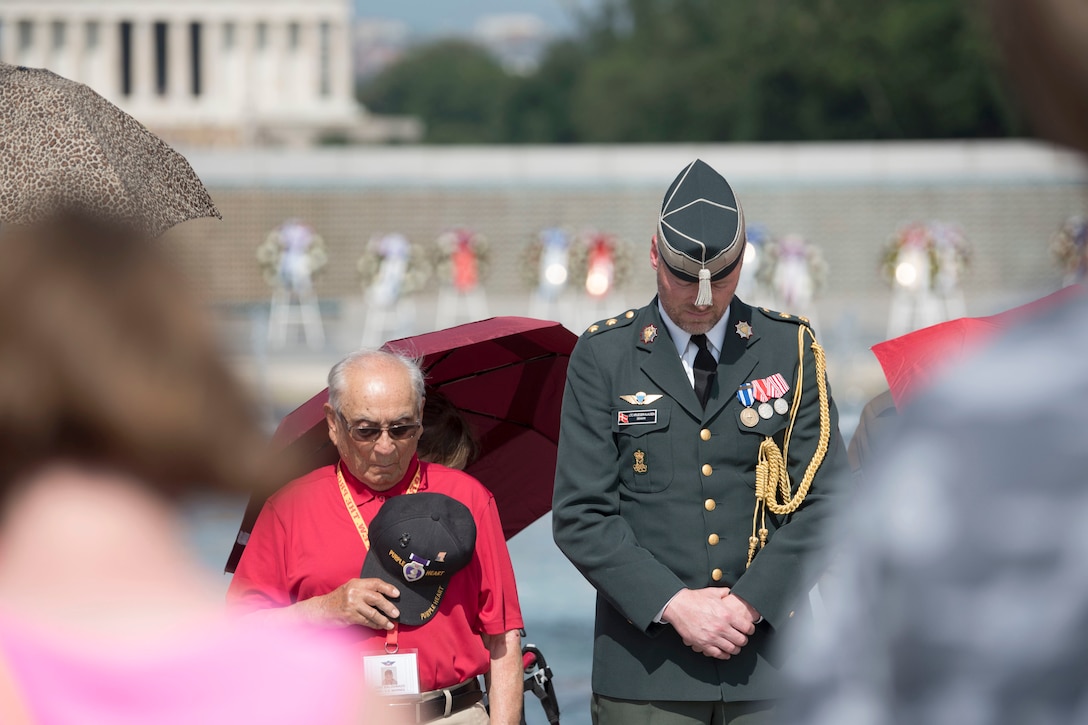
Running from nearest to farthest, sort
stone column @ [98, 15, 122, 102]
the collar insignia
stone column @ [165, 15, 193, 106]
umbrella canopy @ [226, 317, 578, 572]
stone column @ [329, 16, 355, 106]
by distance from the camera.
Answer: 1. the collar insignia
2. umbrella canopy @ [226, 317, 578, 572]
3. stone column @ [98, 15, 122, 102]
4. stone column @ [165, 15, 193, 106]
5. stone column @ [329, 16, 355, 106]

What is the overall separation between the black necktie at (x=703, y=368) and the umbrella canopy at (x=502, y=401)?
1.61ft

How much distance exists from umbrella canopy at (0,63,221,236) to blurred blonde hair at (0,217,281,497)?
117 centimetres

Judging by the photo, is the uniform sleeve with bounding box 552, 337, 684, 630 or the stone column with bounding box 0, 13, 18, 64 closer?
the uniform sleeve with bounding box 552, 337, 684, 630

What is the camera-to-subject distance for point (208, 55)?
79.2 meters

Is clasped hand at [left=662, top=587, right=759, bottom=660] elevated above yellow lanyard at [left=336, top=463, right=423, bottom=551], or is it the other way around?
yellow lanyard at [left=336, top=463, right=423, bottom=551]

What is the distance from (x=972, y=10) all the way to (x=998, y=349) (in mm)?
281

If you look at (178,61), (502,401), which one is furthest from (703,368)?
(178,61)

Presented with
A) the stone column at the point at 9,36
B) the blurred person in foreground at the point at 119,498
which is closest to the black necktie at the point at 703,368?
the blurred person in foreground at the point at 119,498

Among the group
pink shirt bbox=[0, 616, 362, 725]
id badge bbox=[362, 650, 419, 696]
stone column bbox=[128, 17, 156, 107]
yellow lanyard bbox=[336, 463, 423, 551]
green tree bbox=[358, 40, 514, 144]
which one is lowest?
id badge bbox=[362, 650, 419, 696]

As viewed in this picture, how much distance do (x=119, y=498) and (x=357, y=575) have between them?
232 centimetres

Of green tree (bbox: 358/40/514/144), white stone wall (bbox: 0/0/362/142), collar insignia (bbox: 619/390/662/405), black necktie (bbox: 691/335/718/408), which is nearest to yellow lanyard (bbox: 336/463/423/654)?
collar insignia (bbox: 619/390/662/405)

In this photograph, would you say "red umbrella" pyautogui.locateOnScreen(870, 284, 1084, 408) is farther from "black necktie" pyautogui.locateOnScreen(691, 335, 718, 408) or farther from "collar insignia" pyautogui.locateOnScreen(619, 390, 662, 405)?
"collar insignia" pyautogui.locateOnScreen(619, 390, 662, 405)

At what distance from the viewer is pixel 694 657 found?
3.56 meters

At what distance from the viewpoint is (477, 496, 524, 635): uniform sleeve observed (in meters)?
3.66
